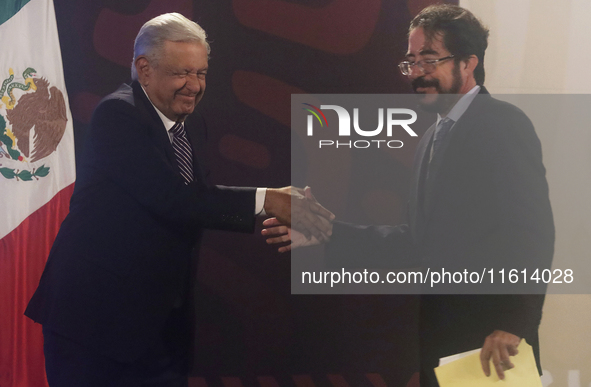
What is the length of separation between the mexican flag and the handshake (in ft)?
3.50

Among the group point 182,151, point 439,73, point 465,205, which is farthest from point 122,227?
point 439,73

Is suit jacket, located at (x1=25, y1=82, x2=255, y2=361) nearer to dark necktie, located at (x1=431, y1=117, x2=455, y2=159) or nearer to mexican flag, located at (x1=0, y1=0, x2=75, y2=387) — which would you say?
mexican flag, located at (x1=0, y1=0, x2=75, y2=387)

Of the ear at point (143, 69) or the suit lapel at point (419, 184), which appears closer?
the ear at point (143, 69)

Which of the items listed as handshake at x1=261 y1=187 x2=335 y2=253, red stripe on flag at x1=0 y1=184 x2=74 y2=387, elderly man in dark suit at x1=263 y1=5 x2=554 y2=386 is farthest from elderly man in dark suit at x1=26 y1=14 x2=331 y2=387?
red stripe on flag at x1=0 y1=184 x2=74 y2=387

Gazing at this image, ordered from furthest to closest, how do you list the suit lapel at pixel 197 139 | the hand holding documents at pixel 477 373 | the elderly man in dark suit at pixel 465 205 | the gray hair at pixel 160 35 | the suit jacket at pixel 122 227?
the suit lapel at pixel 197 139 → the gray hair at pixel 160 35 → the suit jacket at pixel 122 227 → the elderly man in dark suit at pixel 465 205 → the hand holding documents at pixel 477 373

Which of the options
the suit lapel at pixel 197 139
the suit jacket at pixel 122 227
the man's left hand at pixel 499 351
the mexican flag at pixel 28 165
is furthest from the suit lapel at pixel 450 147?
the mexican flag at pixel 28 165

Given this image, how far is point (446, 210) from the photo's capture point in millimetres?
1640

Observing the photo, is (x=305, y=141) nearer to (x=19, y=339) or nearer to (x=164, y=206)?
(x=164, y=206)

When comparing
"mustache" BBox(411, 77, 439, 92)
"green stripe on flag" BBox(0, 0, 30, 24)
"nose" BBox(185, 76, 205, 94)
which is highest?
"green stripe on flag" BBox(0, 0, 30, 24)

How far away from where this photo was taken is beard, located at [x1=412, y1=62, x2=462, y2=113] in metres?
1.73

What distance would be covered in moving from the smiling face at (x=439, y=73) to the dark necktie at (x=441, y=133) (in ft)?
0.31

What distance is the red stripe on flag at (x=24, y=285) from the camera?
2.08 metres

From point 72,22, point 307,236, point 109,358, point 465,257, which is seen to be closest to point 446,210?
point 465,257

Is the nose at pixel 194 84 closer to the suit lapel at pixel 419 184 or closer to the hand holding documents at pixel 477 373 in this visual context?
the suit lapel at pixel 419 184
